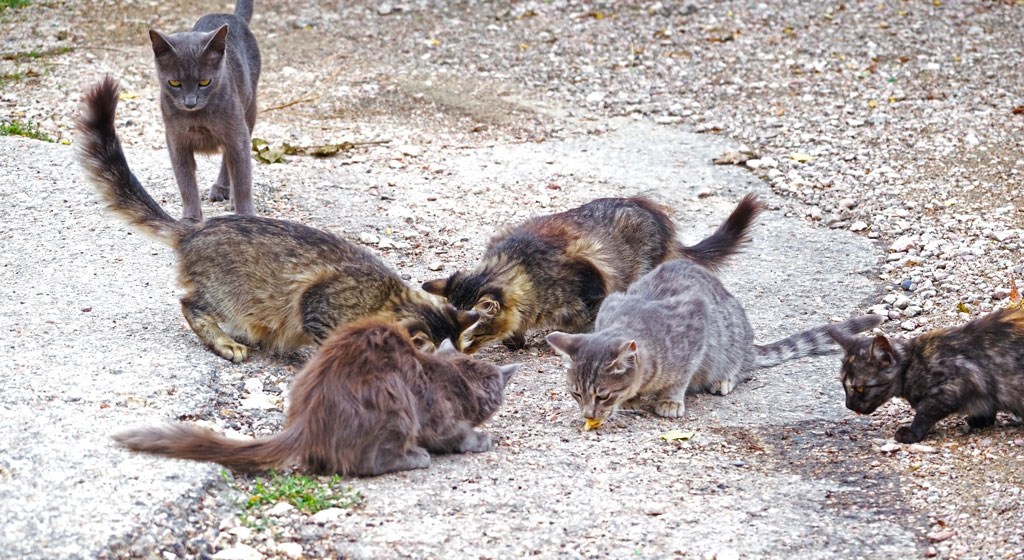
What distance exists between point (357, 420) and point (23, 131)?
20.4 feet

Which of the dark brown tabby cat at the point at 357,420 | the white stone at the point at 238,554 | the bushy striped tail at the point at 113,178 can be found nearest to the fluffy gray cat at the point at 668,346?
the dark brown tabby cat at the point at 357,420

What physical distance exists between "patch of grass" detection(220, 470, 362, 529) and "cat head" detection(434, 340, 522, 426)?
2.50 ft

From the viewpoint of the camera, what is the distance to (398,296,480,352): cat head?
5.80 m

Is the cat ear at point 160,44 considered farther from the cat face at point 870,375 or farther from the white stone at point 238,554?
the cat face at point 870,375

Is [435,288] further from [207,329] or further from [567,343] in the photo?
[207,329]

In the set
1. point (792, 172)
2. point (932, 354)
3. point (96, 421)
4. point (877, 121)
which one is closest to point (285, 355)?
point (96, 421)

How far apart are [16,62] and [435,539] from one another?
9.62 metres

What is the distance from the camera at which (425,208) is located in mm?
8695

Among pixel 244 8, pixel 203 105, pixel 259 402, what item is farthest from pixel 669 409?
pixel 244 8

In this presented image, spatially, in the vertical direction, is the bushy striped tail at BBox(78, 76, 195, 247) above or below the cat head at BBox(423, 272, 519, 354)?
above

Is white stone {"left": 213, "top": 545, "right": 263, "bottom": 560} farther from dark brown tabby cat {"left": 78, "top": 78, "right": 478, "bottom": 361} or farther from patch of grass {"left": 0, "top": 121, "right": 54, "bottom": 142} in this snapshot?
patch of grass {"left": 0, "top": 121, "right": 54, "bottom": 142}

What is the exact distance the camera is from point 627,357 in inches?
218

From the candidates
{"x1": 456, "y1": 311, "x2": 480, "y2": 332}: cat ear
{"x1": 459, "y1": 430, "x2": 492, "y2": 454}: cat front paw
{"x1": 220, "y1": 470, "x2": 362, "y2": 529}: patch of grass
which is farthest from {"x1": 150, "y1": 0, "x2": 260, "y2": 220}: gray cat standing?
{"x1": 220, "y1": 470, "x2": 362, "y2": 529}: patch of grass

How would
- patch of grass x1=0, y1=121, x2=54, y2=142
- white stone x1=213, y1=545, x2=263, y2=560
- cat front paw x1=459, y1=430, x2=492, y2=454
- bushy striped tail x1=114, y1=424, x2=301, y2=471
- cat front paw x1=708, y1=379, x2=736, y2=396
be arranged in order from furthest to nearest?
patch of grass x1=0, y1=121, x2=54, y2=142 < cat front paw x1=708, y1=379, x2=736, y2=396 < cat front paw x1=459, y1=430, x2=492, y2=454 < bushy striped tail x1=114, y1=424, x2=301, y2=471 < white stone x1=213, y1=545, x2=263, y2=560
